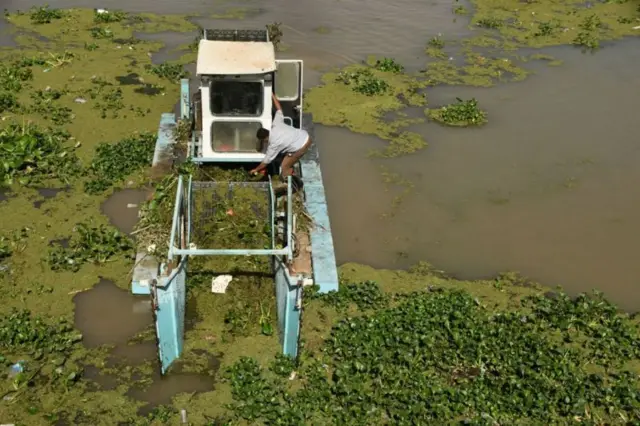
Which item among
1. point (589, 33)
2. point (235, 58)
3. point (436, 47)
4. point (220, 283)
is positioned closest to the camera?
point (220, 283)

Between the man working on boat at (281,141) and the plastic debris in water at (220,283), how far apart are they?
1348 mm

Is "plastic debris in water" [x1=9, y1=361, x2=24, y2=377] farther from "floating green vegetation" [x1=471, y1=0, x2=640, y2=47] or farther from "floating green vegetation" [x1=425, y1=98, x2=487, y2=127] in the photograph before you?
"floating green vegetation" [x1=471, y1=0, x2=640, y2=47]

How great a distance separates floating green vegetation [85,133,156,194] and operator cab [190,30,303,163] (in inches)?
63.3

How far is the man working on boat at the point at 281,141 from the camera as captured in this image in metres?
7.26

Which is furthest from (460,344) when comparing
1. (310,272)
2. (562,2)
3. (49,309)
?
(562,2)

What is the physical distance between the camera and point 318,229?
7402 millimetres

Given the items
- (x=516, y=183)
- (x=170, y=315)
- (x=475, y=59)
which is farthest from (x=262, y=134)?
(x=475, y=59)

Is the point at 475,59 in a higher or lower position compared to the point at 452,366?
higher

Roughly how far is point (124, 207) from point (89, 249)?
1.13m

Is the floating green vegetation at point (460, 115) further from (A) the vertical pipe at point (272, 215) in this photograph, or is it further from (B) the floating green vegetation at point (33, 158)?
(B) the floating green vegetation at point (33, 158)

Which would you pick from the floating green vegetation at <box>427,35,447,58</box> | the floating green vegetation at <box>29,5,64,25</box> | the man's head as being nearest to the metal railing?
the man's head

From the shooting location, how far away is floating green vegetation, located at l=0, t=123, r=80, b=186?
868cm

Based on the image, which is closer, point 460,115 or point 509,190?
point 509,190

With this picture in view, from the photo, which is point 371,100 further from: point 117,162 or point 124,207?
point 124,207
